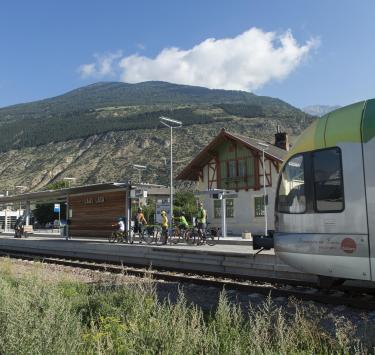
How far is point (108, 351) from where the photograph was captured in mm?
4672

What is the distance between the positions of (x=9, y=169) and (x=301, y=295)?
13732 cm

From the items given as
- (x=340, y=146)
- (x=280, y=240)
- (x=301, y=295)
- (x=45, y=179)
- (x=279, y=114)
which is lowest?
(x=301, y=295)

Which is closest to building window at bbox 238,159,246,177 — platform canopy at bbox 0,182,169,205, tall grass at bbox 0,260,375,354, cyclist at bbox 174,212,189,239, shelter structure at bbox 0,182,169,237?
platform canopy at bbox 0,182,169,205

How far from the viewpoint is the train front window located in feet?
29.2

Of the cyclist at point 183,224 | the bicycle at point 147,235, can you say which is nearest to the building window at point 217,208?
the cyclist at point 183,224

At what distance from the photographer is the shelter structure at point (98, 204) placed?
21.4 m

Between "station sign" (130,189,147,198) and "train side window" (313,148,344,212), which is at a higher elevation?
"station sign" (130,189,147,198)

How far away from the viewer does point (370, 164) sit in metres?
7.81

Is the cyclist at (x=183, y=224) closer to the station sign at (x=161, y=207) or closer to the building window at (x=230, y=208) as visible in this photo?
the station sign at (x=161, y=207)

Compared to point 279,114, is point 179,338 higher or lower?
lower

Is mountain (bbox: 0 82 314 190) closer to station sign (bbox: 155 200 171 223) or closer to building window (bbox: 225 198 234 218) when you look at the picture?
building window (bbox: 225 198 234 218)

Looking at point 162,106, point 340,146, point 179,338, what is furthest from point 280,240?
point 162,106

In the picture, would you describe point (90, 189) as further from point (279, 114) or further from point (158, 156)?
point (279, 114)

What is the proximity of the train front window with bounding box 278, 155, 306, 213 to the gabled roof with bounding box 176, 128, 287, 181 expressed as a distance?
29890mm
